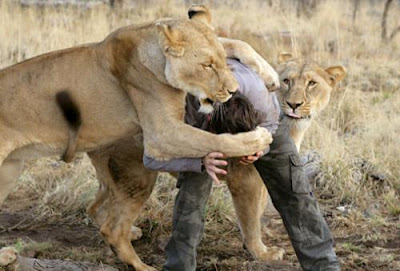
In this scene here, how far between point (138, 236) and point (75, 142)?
49.2 inches

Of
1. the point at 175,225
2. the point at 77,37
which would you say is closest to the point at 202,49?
the point at 175,225

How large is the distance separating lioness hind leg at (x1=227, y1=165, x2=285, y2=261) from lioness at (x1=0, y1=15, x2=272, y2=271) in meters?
0.49

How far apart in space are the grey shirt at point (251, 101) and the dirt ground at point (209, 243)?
94 centimetres

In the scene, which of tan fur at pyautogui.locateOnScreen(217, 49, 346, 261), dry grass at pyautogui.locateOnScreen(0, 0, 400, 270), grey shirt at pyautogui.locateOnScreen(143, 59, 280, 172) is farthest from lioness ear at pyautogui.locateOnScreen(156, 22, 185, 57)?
dry grass at pyautogui.locateOnScreen(0, 0, 400, 270)

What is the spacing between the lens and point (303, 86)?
462 cm

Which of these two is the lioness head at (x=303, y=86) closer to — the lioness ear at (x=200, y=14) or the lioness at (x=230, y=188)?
the lioness at (x=230, y=188)

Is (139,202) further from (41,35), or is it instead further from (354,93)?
(41,35)

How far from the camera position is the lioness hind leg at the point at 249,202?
14.4 feet

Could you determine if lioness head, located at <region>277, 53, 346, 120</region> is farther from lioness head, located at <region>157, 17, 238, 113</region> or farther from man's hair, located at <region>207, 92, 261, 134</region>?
lioness head, located at <region>157, 17, 238, 113</region>

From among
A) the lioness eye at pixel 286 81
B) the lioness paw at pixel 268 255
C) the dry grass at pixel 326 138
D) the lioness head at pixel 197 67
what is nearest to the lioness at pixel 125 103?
the lioness head at pixel 197 67

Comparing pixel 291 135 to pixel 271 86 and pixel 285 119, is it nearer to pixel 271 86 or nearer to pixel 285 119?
pixel 285 119

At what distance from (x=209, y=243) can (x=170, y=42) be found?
1824 millimetres

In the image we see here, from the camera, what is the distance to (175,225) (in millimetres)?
4133

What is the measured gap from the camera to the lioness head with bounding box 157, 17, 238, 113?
3521 mm
